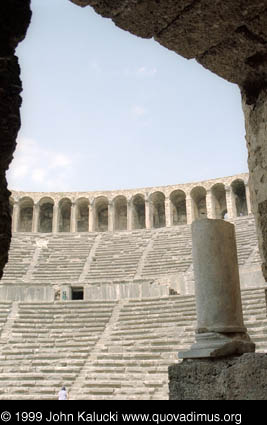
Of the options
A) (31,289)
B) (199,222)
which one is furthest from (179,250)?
(199,222)

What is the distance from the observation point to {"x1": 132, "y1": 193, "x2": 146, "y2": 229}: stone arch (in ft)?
112

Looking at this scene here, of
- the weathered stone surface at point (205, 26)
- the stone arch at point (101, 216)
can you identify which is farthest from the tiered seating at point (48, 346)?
the stone arch at point (101, 216)

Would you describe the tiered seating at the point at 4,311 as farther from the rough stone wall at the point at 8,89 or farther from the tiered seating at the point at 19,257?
the rough stone wall at the point at 8,89

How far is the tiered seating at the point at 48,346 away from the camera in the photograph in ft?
36.9

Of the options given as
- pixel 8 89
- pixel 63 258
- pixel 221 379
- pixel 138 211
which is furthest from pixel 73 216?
pixel 8 89

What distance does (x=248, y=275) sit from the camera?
16.1 meters

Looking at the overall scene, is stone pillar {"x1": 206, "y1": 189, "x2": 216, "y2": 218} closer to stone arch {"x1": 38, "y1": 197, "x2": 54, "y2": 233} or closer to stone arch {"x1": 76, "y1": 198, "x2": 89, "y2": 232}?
stone arch {"x1": 76, "y1": 198, "x2": 89, "y2": 232}

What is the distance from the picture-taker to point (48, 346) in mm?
13414

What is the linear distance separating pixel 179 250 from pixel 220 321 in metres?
19.3

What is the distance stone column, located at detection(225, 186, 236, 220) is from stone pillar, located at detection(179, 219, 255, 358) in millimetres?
25594

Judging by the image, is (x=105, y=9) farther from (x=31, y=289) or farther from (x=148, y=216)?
(x=148, y=216)

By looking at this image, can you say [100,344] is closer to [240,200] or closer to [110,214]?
[110,214]

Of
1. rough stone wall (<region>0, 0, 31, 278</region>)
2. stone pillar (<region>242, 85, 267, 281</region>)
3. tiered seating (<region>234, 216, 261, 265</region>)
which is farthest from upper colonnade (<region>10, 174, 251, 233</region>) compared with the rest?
rough stone wall (<region>0, 0, 31, 278</region>)

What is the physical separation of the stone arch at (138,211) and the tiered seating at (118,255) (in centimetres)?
524
